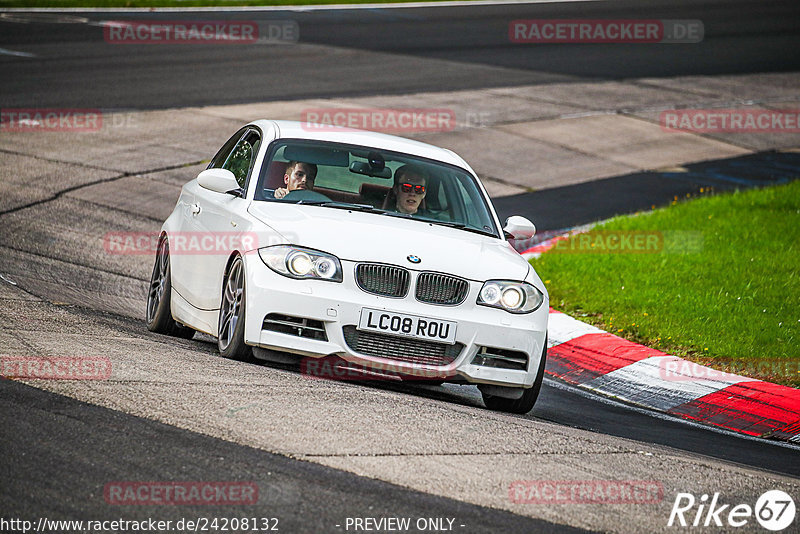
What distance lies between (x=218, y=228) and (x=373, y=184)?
117cm

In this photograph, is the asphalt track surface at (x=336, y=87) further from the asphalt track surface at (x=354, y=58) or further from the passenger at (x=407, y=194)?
the passenger at (x=407, y=194)

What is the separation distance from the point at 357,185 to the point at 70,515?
4417 mm

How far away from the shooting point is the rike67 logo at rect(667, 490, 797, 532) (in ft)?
17.1

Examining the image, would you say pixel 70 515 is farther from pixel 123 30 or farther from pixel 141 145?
pixel 123 30

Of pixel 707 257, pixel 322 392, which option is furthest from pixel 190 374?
pixel 707 257

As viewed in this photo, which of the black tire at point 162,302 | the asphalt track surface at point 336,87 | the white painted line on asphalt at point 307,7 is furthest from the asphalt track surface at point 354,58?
the black tire at point 162,302

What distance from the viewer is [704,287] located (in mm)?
11531

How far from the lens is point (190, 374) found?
260 inches

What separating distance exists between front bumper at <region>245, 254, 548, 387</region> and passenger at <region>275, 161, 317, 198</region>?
108cm

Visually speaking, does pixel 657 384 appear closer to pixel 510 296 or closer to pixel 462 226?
pixel 462 226

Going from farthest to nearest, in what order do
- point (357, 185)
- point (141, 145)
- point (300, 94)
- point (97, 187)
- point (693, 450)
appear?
point (300, 94) < point (141, 145) < point (97, 187) < point (357, 185) < point (693, 450)

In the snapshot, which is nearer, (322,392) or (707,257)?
(322,392)

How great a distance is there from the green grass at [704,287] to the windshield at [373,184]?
8.17 feet

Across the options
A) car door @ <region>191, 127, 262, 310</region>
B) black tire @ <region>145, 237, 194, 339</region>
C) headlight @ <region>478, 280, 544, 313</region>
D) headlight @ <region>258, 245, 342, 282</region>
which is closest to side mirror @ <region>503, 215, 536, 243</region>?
headlight @ <region>478, 280, 544, 313</region>
